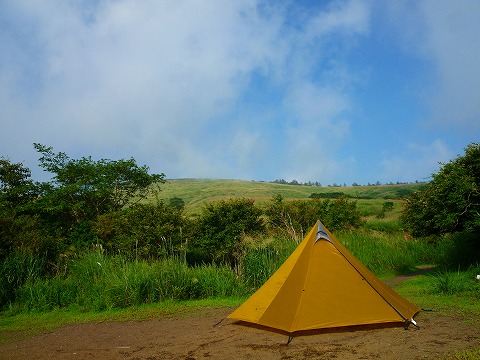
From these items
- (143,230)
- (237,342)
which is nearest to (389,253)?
(143,230)

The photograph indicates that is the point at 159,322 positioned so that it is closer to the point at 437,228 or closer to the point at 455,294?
the point at 455,294

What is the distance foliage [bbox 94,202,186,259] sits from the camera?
52.7ft

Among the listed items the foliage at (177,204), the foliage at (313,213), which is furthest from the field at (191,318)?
the foliage at (177,204)

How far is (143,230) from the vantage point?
53.3 feet

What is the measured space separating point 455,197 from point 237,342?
795 centimetres

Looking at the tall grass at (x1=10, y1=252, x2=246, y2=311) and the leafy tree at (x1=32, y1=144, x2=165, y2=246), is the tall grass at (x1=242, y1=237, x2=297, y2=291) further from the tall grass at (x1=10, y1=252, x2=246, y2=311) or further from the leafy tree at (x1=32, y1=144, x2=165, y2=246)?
the leafy tree at (x1=32, y1=144, x2=165, y2=246)

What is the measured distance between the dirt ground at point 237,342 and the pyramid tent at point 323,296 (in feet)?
0.73

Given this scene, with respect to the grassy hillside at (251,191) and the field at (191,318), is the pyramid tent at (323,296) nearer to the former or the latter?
the field at (191,318)

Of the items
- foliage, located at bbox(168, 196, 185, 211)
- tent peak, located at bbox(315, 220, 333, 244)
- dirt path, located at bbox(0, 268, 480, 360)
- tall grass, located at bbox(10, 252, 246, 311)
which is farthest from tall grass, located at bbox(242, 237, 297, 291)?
foliage, located at bbox(168, 196, 185, 211)

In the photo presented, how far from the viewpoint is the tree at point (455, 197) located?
1196 centimetres

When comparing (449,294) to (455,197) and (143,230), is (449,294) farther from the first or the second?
(143,230)

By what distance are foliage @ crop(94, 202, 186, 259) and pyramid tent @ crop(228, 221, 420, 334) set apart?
841 cm

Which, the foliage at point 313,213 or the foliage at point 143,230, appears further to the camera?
the foliage at point 313,213

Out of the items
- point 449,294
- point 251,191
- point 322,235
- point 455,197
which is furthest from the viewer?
point 251,191
